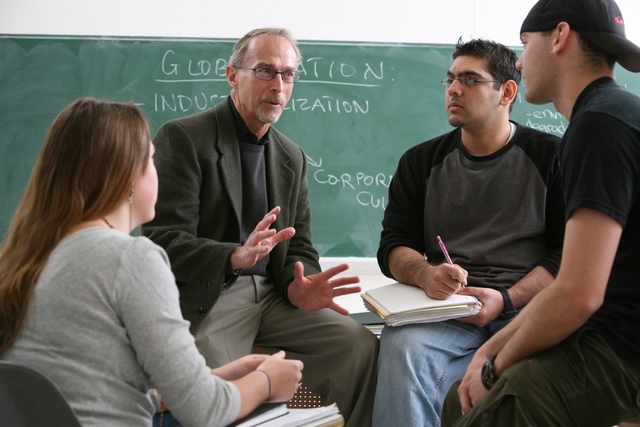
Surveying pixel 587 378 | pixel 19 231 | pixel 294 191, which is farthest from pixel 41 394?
pixel 294 191

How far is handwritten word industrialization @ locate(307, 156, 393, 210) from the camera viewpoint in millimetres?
3549

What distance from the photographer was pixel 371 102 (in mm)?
3557

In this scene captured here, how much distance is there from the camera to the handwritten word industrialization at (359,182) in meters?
3.55

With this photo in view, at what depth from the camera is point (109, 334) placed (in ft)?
3.36

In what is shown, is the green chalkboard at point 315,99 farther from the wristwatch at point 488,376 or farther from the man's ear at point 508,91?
the wristwatch at point 488,376

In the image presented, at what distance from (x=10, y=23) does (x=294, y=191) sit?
85.2 inches

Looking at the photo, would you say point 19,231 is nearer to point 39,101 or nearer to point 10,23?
point 39,101

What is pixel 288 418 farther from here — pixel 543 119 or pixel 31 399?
pixel 543 119

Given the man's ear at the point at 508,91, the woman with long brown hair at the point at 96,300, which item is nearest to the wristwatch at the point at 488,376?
the woman with long brown hair at the point at 96,300

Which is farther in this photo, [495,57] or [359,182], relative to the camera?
[359,182]

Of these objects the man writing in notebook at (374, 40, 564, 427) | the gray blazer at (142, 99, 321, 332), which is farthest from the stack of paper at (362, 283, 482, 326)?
the gray blazer at (142, 99, 321, 332)

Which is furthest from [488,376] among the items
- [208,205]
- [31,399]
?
[208,205]

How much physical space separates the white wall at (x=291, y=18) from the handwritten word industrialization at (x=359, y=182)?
31.2 inches

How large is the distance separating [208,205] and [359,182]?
60.8 inches
